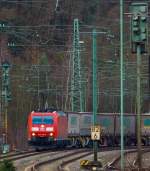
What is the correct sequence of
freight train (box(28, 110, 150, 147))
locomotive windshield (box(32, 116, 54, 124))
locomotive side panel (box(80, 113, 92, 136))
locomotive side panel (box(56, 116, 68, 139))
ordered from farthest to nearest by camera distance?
1. locomotive side panel (box(80, 113, 92, 136))
2. locomotive side panel (box(56, 116, 68, 139))
3. locomotive windshield (box(32, 116, 54, 124))
4. freight train (box(28, 110, 150, 147))

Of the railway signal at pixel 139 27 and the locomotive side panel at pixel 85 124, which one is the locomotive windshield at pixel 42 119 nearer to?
the locomotive side panel at pixel 85 124

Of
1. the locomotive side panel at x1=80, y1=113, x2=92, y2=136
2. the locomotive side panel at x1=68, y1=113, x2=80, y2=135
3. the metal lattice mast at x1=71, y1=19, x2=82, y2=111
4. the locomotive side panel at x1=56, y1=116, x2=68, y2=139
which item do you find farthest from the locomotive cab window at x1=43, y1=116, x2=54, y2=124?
the locomotive side panel at x1=80, y1=113, x2=92, y2=136

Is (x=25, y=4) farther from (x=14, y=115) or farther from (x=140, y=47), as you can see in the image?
(x=140, y=47)

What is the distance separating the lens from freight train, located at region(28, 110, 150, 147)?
58125 mm

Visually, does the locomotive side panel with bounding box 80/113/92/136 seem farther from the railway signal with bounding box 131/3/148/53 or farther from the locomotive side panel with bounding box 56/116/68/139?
the railway signal with bounding box 131/3/148/53

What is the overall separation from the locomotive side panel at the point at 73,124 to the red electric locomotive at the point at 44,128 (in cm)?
406

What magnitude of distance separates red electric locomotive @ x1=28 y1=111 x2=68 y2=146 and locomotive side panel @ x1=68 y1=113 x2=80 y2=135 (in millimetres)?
4063

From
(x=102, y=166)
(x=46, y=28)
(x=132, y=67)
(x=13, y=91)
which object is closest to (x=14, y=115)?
(x=13, y=91)

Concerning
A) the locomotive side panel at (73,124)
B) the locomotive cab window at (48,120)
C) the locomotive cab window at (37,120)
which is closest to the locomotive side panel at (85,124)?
the locomotive side panel at (73,124)

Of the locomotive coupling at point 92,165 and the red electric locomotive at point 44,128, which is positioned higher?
the red electric locomotive at point 44,128

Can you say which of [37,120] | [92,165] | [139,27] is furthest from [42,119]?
[139,27]

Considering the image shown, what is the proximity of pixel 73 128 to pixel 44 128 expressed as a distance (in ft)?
22.9

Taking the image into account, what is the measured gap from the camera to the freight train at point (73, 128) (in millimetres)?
58125

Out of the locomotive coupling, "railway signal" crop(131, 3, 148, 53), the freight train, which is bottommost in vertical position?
the locomotive coupling
